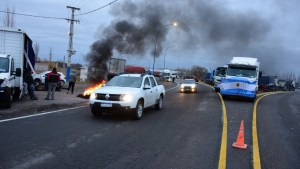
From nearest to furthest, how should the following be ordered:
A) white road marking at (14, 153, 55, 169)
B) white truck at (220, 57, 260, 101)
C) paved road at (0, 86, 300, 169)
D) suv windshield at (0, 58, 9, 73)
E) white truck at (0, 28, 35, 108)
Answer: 1. white road marking at (14, 153, 55, 169)
2. paved road at (0, 86, 300, 169)
3. white truck at (0, 28, 35, 108)
4. suv windshield at (0, 58, 9, 73)
5. white truck at (220, 57, 260, 101)

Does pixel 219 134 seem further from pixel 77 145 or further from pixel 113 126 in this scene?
pixel 77 145

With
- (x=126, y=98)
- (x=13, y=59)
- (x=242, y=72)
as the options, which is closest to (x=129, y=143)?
(x=126, y=98)

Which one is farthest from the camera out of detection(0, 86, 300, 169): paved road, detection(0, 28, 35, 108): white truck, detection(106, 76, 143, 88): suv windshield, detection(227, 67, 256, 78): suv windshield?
detection(227, 67, 256, 78): suv windshield

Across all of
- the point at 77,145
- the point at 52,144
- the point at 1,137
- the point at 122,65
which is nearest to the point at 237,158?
the point at 77,145

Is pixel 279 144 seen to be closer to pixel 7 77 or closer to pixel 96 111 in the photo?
pixel 96 111

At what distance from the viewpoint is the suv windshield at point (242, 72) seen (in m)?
22.6

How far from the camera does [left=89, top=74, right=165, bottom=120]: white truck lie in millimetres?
10922

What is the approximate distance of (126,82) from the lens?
40.7 feet

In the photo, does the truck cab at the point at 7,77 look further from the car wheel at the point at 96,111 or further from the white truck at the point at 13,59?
the car wheel at the point at 96,111

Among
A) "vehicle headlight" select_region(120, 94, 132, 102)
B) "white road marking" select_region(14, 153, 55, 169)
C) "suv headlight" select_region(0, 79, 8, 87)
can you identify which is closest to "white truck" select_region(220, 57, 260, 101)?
"vehicle headlight" select_region(120, 94, 132, 102)

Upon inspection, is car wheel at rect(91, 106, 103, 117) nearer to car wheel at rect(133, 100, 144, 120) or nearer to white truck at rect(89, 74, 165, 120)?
white truck at rect(89, 74, 165, 120)

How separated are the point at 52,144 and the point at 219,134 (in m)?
4.41

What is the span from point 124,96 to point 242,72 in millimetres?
13681

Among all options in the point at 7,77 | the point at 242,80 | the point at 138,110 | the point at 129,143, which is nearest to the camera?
the point at 129,143
